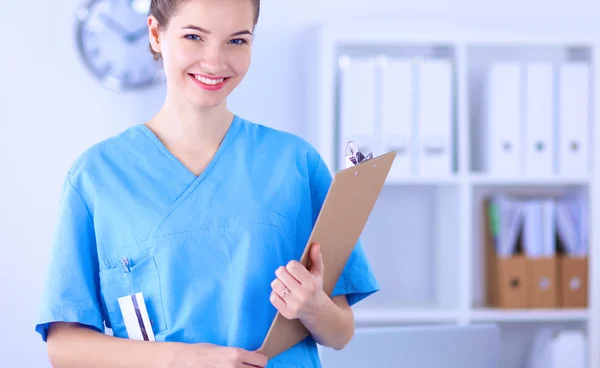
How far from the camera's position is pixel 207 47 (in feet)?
3.54

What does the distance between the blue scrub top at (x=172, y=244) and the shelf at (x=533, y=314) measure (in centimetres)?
175

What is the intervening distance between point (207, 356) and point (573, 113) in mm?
2083

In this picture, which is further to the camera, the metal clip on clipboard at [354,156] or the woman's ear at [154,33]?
the woman's ear at [154,33]

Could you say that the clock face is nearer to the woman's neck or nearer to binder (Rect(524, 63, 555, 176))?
binder (Rect(524, 63, 555, 176))

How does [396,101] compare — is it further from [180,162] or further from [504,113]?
[180,162]

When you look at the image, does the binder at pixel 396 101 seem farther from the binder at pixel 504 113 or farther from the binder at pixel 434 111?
the binder at pixel 504 113

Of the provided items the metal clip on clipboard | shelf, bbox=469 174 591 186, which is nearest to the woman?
the metal clip on clipboard

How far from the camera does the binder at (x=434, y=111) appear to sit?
2.68 m

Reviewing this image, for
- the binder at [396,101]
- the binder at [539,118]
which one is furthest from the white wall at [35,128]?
the binder at [539,118]

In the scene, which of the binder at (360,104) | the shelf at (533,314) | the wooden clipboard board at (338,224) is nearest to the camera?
the wooden clipboard board at (338,224)

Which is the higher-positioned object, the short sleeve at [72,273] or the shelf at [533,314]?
the short sleeve at [72,273]

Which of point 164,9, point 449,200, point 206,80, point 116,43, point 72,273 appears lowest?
point 72,273

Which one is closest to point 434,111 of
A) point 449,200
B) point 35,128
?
point 449,200

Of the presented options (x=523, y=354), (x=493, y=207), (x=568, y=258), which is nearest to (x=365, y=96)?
(x=493, y=207)
